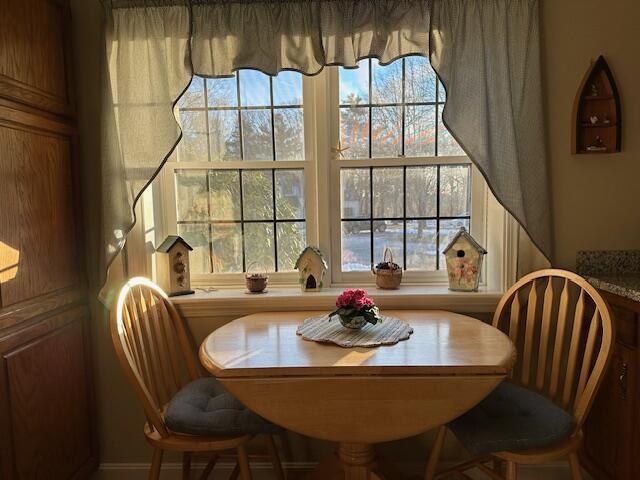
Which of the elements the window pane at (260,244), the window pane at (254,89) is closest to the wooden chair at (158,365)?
the window pane at (260,244)

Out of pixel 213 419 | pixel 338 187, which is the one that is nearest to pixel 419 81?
pixel 338 187

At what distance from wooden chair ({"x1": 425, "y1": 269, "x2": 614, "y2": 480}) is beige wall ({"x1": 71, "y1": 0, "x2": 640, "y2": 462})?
0.84 ft

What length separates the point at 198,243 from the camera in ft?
7.13

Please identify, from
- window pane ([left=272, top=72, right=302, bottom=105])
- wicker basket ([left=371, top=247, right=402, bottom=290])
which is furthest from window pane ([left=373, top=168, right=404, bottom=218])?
window pane ([left=272, top=72, right=302, bottom=105])

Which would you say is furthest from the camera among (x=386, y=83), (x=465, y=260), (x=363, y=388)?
(x=386, y=83)

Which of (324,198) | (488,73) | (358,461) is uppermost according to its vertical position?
(488,73)

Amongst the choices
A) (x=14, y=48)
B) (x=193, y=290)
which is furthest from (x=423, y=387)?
(x=14, y=48)

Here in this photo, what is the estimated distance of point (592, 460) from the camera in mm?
1800

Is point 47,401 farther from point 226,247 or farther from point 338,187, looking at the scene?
point 338,187

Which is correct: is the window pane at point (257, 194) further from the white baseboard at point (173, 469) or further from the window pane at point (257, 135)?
the white baseboard at point (173, 469)

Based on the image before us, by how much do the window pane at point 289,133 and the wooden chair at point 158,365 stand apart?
87 centimetres

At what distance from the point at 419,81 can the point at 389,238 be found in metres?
0.75

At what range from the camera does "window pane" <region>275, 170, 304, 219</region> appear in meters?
2.13

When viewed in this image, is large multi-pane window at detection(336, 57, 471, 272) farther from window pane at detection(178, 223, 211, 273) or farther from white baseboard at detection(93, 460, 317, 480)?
white baseboard at detection(93, 460, 317, 480)
